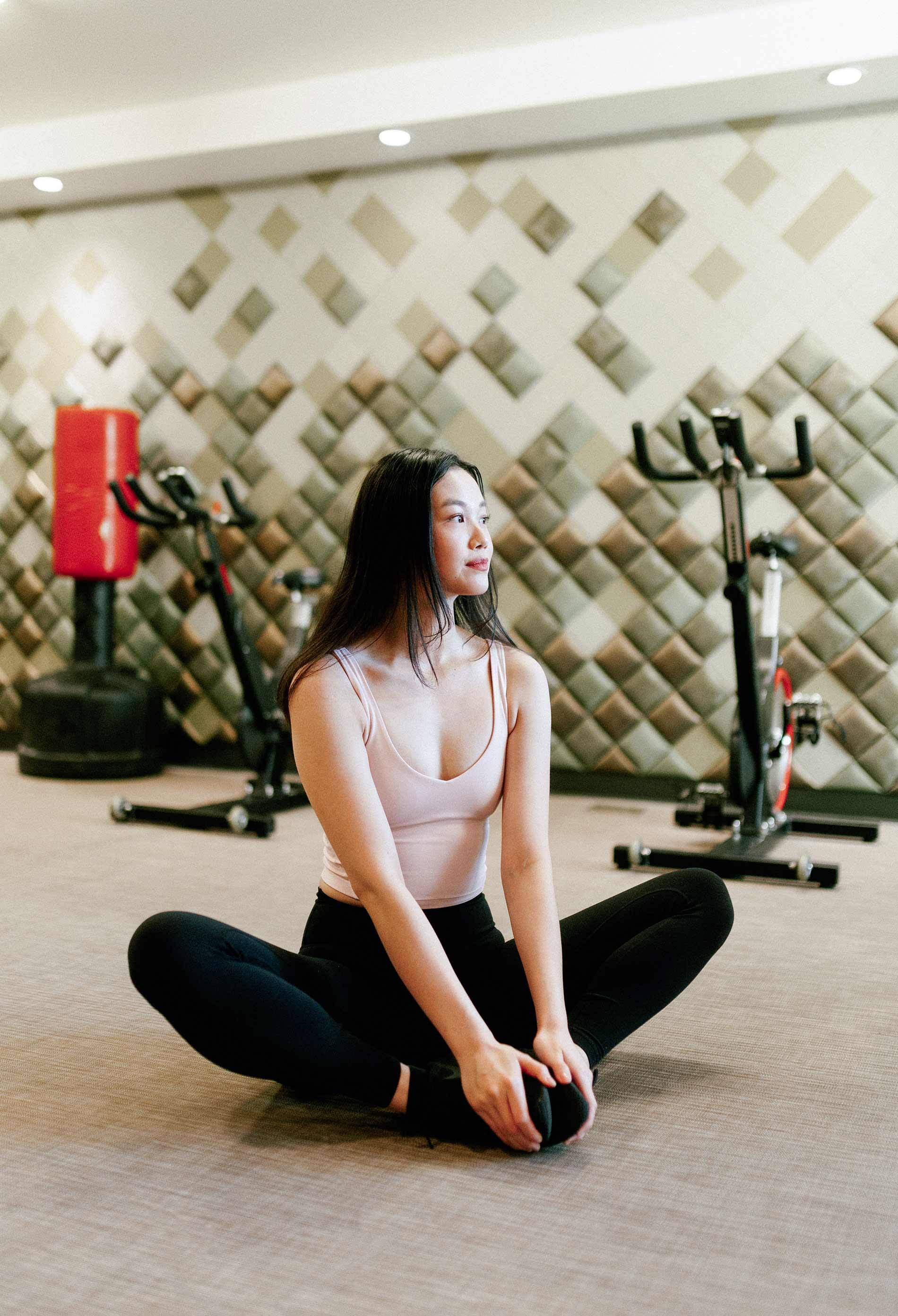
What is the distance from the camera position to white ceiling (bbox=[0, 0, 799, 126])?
3.74 m

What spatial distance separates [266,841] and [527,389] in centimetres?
207

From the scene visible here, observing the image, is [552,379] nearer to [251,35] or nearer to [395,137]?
[395,137]

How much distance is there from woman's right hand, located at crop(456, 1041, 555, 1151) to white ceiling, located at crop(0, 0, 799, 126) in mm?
3511

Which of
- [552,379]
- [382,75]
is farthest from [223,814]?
[382,75]

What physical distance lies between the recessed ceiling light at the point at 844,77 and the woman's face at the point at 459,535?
117 inches

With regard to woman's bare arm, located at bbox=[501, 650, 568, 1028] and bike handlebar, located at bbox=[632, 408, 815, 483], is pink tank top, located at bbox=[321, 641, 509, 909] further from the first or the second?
bike handlebar, located at bbox=[632, 408, 815, 483]

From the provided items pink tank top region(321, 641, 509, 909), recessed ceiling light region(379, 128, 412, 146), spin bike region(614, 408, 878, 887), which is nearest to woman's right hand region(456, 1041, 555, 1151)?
pink tank top region(321, 641, 509, 909)

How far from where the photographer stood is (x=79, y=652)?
188 inches

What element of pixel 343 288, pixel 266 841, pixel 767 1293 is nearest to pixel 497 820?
pixel 266 841

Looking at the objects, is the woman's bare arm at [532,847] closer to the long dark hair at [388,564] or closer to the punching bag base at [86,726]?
the long dark hair at [388,564]

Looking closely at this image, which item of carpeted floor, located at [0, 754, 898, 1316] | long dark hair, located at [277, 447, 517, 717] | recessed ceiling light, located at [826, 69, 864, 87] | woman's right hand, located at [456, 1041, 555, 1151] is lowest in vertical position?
carpeted floor, located at [0, 754, 898, 1316]

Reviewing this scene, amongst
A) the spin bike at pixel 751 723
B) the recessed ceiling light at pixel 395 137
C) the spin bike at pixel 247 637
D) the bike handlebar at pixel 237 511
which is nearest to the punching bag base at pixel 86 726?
the spin bike at pixel 247 637

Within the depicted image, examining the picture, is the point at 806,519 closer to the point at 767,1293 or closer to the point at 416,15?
the point at 416,15

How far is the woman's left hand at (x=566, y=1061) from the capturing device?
1336mm
